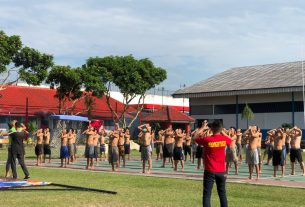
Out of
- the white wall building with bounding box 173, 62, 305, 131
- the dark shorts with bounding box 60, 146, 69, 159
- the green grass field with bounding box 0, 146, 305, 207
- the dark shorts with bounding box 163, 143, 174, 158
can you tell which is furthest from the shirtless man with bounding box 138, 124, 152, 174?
the white wall building with bounding box 173, 62, 305, 131

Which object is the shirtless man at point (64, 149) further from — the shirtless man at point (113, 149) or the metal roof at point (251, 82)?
the metal roof at point (251, 82)

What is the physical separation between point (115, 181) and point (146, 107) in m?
48.2

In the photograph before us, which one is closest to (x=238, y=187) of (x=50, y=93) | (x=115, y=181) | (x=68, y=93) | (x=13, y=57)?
(x=115, y=181)

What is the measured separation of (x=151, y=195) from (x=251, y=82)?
136ft

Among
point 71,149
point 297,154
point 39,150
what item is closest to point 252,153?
point 297,154

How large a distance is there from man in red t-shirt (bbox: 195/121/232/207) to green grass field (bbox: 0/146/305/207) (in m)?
1.77

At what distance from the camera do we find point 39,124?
1879 inches

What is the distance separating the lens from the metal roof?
47656 millimetres

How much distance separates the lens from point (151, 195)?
1200cm

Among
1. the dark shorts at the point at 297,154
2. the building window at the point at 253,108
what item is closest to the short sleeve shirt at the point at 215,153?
the dark shorts at the point at 297,154

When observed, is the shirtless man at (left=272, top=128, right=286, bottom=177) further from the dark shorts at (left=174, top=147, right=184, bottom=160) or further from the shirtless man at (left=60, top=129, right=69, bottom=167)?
the shirtless man at (left=60, top=129, right=69, bottom=167)

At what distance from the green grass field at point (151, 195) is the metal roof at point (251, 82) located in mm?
32854

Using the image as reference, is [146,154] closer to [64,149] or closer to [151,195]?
[64,149]

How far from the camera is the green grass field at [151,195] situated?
35.0ft
